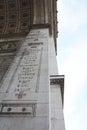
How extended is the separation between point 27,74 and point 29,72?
Answer: 185mm

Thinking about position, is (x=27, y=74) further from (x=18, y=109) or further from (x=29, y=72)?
(x=18, y=109)

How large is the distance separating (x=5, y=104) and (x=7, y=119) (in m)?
0.72

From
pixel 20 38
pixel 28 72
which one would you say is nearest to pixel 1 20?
pixel 20 38

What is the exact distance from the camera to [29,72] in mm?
8664

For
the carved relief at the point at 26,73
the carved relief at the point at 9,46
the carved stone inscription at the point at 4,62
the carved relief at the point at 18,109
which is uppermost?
the carved relief at the point at 26,73

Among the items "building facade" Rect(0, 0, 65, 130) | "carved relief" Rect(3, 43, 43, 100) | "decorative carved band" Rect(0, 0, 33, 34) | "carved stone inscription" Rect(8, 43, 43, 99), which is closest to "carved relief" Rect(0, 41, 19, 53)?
"building facade" Rect(0, 0, 65, 130)

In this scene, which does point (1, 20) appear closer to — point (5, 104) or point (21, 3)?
point (21, 3)

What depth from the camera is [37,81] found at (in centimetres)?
798

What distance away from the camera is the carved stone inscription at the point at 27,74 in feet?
24.4

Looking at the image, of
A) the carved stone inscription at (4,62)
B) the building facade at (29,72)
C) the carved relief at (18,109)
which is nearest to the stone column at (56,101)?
the building facade at (29,72)

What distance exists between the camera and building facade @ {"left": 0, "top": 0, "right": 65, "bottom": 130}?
6188 mm

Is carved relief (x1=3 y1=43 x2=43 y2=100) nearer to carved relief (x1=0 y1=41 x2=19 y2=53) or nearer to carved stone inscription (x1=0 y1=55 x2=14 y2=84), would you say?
carved stone inscription (x1=0 y1=55 x2=14 y2=84)

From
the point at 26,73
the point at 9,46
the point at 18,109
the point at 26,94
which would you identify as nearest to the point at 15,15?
the point at 9,46

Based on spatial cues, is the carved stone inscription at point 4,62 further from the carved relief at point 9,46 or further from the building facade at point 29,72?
the carved relief at point 9,46
